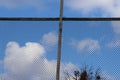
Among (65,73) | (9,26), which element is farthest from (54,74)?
(9,26)

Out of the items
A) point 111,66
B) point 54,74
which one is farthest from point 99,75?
point 54,74

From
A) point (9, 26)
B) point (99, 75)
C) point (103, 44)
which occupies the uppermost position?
point (9, 26)

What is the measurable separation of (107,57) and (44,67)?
3.28ft

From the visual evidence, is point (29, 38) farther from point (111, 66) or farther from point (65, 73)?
point (111, 66)

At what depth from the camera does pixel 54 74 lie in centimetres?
596

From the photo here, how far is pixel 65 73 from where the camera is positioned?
5.98 meters

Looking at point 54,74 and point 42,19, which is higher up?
point 42,19

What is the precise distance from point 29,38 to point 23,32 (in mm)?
181

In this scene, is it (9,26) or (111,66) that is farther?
(9,26)

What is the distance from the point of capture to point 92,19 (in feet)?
20.0

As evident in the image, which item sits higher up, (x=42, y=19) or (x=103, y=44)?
(x=42, y=19)

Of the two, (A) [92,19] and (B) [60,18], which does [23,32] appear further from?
(A) [92,19]

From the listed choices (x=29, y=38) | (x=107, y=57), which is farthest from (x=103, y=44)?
(x=29, y=38)

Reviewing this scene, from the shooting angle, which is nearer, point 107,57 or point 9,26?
point 107,57
